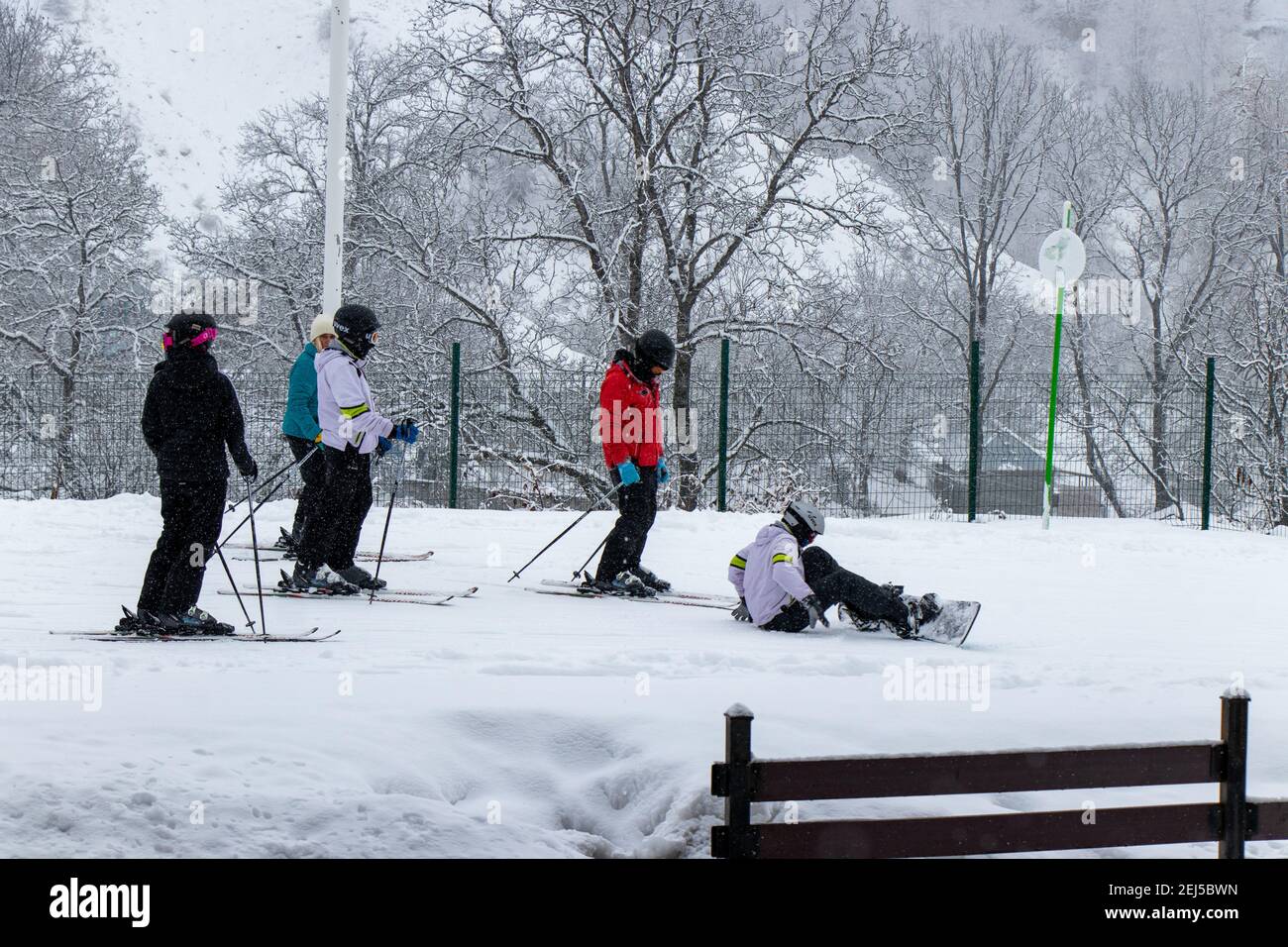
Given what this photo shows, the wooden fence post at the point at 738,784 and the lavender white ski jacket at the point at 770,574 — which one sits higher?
the lavender white ski jacket at the point at 770,574

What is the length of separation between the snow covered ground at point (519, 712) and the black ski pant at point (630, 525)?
345 millimetres

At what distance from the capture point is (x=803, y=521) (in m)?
7.71

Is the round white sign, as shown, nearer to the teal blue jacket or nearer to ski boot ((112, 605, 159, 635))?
the teal blue jacket

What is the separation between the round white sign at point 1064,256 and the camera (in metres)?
15.1

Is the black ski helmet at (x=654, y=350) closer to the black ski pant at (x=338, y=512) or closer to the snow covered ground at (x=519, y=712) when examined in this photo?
the snow covered ground at (x=519, y=712)

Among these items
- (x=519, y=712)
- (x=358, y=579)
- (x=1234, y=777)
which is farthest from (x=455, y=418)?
(x=1234, y=777)

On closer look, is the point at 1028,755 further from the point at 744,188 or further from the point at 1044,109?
the point at 1044,109

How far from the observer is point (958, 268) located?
3503 centimetres

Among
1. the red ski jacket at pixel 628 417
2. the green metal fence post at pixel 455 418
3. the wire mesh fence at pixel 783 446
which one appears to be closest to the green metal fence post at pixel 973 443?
the wire mesh fence at pixel 783 446

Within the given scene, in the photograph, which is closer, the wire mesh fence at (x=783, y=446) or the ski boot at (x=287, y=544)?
the ski boot at (x=287, y=544)

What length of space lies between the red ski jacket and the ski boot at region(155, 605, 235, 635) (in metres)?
2.94

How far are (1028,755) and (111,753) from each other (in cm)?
332

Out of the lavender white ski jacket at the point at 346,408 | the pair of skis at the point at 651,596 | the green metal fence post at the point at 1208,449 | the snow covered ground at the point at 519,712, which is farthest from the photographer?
the green metal fence post at the point at 1208,449
